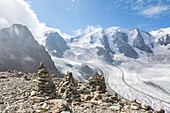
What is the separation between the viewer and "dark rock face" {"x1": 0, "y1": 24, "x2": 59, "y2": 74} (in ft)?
184

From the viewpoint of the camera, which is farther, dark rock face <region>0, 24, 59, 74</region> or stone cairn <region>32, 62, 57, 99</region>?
dark rock face <region>0, 24, 59, 74</region>

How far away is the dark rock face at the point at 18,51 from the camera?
56037 millimetres

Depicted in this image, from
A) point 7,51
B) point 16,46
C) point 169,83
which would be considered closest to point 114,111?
point 7,51

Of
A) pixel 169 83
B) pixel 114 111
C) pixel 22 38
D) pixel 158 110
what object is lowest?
pixel 169 83

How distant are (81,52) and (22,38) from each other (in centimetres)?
12501

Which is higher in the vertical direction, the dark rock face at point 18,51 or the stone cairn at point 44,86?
the dark rock face at point 18,51

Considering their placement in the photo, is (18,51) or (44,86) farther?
(18,51)

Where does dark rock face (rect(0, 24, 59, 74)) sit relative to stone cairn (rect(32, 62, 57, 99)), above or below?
above

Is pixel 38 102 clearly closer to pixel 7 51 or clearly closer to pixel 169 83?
pixel 7 51

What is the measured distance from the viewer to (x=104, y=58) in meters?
189

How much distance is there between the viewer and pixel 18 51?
67062 mm

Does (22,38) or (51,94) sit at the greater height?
(22,38)

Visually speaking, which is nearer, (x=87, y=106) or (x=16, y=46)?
(x=87, y=106)

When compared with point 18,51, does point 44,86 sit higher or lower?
lower
